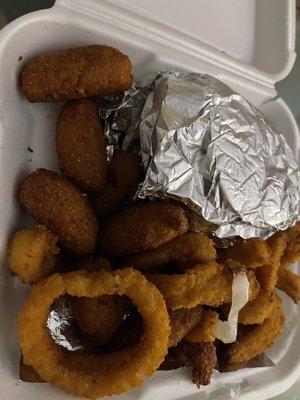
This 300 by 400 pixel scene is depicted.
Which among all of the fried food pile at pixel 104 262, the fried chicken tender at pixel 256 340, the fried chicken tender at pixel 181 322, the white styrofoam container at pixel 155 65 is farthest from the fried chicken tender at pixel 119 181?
the fried chicken tender at pixel 256 340

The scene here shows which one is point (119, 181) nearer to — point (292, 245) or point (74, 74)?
point (74, 74)

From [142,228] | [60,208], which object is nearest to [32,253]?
[60,208]

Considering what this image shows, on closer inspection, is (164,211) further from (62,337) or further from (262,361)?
(262,361)

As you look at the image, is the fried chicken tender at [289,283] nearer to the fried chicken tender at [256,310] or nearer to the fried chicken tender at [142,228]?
the fried chicken tender at [256,310]

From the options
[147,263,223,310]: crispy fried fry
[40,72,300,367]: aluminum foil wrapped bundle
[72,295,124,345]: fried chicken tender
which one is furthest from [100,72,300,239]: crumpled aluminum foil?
[72,295,124,345]: fried chicken tender

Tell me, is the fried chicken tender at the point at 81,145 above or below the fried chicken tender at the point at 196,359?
above

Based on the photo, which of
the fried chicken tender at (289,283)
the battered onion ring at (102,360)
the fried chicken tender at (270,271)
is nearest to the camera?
the battered onion ring at (102,360)

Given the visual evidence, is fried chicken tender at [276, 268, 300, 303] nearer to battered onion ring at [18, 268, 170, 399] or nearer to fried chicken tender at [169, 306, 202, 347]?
fried chicken tender at [169, 306, 202, 347]
